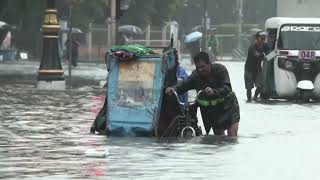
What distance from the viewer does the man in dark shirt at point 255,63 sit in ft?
76.9

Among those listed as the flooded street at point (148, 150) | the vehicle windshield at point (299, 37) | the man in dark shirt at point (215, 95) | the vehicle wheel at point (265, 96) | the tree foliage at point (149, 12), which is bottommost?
the vehicle wheel at point (265, 96)

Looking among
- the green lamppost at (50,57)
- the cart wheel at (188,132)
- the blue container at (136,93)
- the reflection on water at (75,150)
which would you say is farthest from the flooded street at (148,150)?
the green lamppost at (50,57)

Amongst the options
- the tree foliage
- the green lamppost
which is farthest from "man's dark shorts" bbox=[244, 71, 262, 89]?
the tree foliage

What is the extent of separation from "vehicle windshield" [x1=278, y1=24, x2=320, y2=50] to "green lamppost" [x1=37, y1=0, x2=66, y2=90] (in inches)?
237

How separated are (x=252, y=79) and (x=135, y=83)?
9687 mm

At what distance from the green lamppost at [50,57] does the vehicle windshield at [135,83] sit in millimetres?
10993

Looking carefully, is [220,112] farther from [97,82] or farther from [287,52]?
[97,82]

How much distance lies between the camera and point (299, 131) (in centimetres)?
1561

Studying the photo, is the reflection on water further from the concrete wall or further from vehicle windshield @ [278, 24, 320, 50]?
the concrete wall

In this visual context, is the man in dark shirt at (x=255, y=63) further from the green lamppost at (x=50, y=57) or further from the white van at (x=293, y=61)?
the green lamppost at (x=50, y=57)

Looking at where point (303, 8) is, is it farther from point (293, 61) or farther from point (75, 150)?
point (75, 150)

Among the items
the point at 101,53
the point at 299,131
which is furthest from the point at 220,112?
the point at 101,53

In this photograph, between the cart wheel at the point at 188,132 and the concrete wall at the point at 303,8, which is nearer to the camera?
the cart wheel at the point at 188,132

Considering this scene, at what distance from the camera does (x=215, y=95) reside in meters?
13.5
